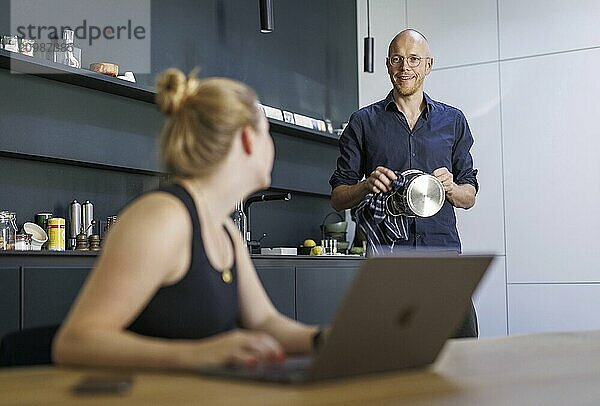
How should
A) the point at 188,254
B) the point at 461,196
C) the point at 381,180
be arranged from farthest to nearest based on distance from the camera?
the point at 461,196
the point at 381,180
the point at 188,254

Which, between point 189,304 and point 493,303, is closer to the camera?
point 189,304

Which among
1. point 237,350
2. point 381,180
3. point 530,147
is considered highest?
point 530,147

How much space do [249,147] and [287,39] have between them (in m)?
4.13

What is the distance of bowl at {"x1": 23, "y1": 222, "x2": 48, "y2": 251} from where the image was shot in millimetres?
4102

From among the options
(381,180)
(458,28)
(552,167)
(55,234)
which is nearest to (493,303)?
(552,167)

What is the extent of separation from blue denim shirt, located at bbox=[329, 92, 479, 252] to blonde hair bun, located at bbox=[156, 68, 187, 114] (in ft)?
7.12

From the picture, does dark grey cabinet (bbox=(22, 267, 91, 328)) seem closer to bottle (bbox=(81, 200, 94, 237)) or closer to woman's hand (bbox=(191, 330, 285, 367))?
bottle (bbox=(81, 200, 94, 237))

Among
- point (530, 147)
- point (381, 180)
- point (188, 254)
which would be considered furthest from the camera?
point (530, 147)

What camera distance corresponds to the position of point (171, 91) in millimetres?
1639

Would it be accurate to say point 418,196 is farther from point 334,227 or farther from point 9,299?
point 334,227

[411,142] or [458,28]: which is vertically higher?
[458,28]

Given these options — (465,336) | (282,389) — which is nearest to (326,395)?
(282,389)

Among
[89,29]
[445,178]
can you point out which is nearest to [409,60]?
[445,178]

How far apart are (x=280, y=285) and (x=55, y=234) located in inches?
41.5
